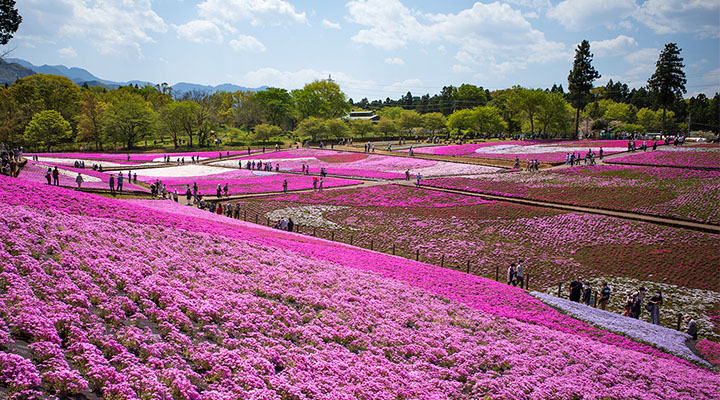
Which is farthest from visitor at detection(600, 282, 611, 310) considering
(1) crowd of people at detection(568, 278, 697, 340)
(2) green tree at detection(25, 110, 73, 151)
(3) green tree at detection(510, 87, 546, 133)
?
(2) green tree at detection(25, 110, 73, 151)

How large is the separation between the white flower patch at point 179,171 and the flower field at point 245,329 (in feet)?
151

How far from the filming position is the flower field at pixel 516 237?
27391mm

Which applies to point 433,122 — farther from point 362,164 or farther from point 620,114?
point 362,164

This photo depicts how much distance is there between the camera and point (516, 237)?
33.4 meters

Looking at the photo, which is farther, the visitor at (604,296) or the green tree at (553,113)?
the green tree at (553,113)

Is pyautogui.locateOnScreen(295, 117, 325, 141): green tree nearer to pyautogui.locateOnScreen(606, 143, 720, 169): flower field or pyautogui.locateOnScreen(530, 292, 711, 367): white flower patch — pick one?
pyautogui.locateOnScreen(606, 143, 720, 169): flower field

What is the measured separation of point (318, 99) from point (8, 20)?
110620 millimetres

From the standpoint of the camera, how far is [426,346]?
12.3m

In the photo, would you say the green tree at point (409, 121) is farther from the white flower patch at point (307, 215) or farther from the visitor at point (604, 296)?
the visitor at point (604, 296)

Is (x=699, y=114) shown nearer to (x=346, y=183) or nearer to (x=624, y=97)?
(x=624, y=97)

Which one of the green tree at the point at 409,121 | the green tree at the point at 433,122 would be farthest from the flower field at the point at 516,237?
the green tree at the point at 433,122

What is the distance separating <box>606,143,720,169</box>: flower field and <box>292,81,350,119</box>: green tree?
97.9m

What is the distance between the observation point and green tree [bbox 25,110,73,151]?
300 feet

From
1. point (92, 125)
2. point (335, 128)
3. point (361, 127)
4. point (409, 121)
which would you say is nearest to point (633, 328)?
point (335, 128)
